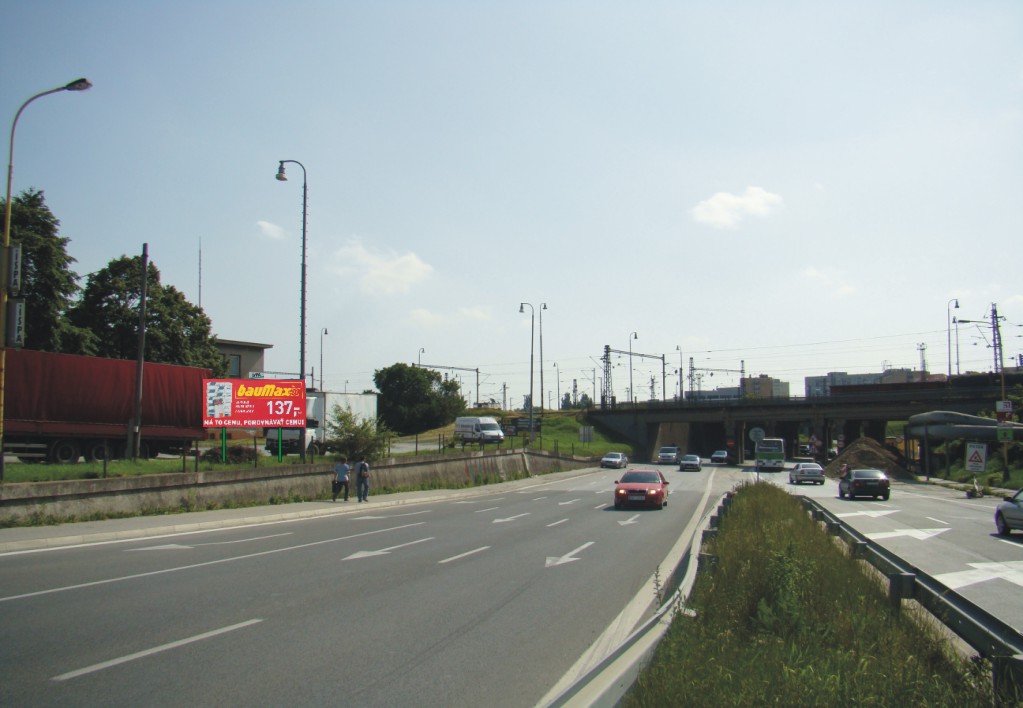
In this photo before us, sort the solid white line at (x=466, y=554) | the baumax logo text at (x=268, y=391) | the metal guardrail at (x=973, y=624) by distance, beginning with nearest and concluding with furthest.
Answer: the metal guardrail at (x=973, y=624), the solid white line at (x=466, y=554), the baumax logo text at (x=268, y=391)

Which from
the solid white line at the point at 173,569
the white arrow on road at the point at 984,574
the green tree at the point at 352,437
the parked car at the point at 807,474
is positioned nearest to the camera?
the solid white line at the point at 173,569

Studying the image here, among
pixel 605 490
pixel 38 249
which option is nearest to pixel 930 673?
pixel 605 490

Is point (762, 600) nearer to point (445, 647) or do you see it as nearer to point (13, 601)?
point (445, 647)

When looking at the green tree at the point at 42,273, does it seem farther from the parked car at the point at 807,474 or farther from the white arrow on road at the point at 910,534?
the parked car at the point at 807,474

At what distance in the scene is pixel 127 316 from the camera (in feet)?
157

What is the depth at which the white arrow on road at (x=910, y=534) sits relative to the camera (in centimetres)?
1980

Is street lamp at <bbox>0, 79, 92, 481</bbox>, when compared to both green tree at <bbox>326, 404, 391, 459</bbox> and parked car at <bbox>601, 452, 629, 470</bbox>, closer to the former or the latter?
green tree at <bbox>326, 404, 391, 459</bbox>

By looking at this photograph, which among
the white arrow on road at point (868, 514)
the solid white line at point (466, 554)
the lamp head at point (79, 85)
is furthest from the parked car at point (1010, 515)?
the lamp head at point (79, 85)

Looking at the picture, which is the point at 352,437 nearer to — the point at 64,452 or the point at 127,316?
the point at 64,452

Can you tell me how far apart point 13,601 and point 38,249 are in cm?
3449

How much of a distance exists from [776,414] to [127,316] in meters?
65.7

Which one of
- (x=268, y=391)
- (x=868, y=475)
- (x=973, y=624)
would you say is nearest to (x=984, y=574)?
(x=973, y=624)

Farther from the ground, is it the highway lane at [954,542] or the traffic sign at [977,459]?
the traffic sign at [977,459]

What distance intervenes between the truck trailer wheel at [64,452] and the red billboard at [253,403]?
17.7 feet
